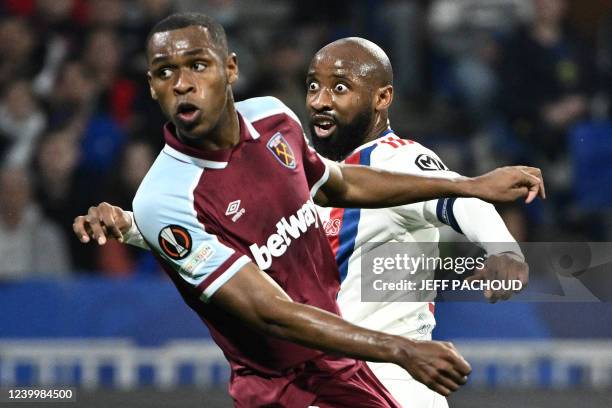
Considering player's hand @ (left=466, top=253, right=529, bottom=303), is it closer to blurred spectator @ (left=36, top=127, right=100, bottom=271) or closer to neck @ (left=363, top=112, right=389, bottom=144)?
neck @ (left=363, top=112, right=389, bottom=144)

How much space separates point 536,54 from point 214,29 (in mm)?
5422

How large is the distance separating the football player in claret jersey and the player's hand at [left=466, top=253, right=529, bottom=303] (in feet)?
0.82

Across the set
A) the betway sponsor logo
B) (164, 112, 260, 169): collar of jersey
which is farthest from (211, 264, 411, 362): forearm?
(164, 112, 260, 169): collar of jersey

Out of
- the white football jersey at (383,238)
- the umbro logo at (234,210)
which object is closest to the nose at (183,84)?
the umbro logo at (234,210)

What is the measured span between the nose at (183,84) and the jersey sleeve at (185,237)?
0.77 feet

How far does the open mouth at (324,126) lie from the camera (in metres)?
4.27

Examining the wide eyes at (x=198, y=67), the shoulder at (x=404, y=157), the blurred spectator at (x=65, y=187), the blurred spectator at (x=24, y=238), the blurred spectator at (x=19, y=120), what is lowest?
the blurred spectator at (x=24, y=238)

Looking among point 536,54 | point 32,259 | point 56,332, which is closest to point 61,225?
point 32,259

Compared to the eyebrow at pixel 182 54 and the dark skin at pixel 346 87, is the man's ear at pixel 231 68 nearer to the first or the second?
the eyebrow at pixel 182 54

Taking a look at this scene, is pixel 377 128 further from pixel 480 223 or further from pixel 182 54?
pixel 182 54

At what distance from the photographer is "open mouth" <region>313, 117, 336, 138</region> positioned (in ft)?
14.0

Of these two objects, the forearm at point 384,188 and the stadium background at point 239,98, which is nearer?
the forearm at point 384,188

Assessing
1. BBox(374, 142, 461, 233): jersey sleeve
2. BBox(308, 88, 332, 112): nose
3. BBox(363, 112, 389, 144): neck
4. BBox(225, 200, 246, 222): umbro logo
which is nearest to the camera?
BBox(225, 200, 246, 222): umbro logo

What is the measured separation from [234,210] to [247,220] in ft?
0.17
